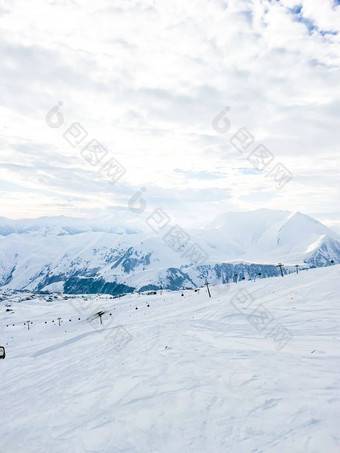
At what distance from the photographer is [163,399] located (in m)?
8.86

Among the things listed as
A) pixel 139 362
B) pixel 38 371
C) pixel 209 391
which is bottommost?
pixel 38 371

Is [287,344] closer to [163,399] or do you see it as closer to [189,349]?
[189,349]

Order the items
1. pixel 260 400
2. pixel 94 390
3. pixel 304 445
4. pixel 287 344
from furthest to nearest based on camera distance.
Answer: pixel 287 344, pixel 94 390, pixel 260 400, pixel 304 445

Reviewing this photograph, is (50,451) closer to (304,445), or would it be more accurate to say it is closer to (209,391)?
(209,391)

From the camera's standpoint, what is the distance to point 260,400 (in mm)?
7836

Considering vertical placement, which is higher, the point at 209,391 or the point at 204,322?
the point at 209,391

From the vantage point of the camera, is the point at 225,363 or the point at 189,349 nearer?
the point at 225,363

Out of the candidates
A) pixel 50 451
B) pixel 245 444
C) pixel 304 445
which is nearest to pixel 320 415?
pixel 304 445

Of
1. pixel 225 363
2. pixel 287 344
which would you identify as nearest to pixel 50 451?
pixel 225 363

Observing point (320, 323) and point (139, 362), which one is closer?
point (139, 362)

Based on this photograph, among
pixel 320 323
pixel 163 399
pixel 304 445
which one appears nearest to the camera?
pixel 304 445

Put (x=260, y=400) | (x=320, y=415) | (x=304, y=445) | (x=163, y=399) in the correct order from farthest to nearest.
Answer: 1. (x=163, y=399)
2. (x=260, y=400)
3. (x=320, y=415)
4. (x=304, y=445)

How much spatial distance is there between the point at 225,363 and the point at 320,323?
8306mm

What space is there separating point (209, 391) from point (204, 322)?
45.0 ft
